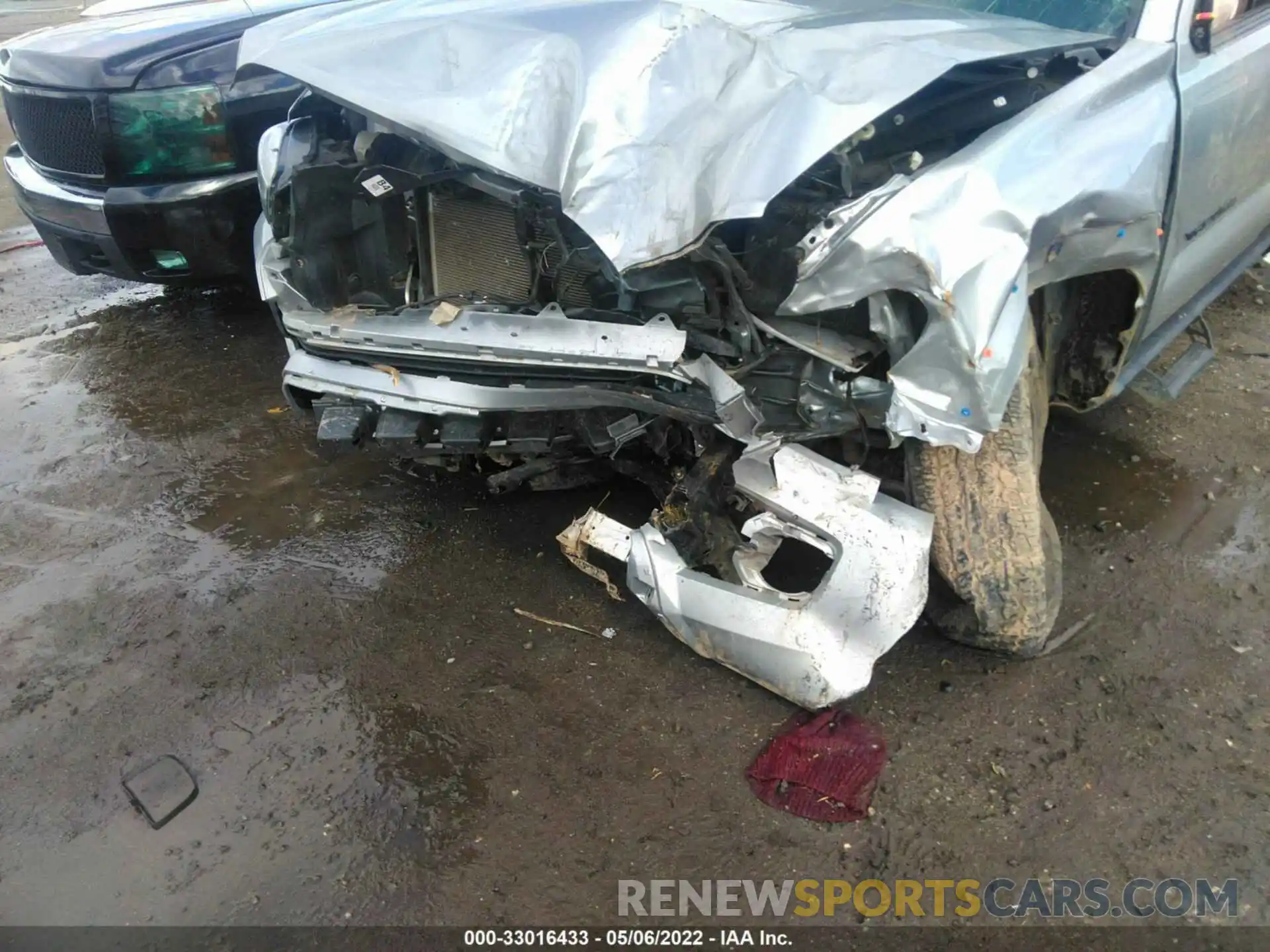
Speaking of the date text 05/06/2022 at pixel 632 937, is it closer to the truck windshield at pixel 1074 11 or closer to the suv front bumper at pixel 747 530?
the suv front bumper at pixel 747 530

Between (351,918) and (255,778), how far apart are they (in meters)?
0.51

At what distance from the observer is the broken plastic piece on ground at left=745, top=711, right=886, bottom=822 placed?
2.05m

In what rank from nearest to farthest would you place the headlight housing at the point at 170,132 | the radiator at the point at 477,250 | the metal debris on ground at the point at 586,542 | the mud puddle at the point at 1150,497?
1. the radiator at the point at 477,250
2. the metal debris on ground at the point at 586,542
3. the mud puddle at the point at 1150,497
4. the headlight housing at the point at 170,132

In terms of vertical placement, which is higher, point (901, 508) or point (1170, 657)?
point (901, 508)

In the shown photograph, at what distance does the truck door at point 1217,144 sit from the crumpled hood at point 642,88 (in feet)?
1.34

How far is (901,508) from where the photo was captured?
2143 mm

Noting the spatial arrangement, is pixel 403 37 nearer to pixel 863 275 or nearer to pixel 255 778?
pixel 863 275

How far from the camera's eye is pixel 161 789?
2.18 metres

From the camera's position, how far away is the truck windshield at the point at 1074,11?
2451 millimetres

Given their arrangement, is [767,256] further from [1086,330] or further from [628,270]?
[1086,330]

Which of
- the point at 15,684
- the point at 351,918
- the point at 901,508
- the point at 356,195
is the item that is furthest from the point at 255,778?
the point at 901,508

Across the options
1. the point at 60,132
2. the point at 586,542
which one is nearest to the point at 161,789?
the point at 586,542

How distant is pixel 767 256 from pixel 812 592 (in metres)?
0.82

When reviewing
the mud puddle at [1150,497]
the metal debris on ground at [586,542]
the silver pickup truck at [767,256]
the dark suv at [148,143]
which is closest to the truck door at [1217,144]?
the silver pickup truck at [767,256]
